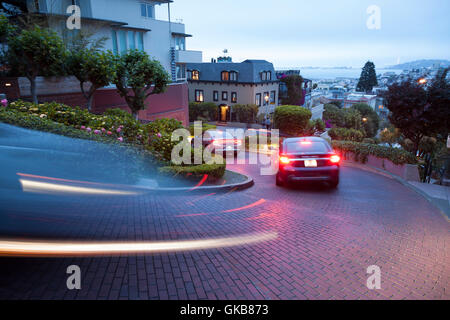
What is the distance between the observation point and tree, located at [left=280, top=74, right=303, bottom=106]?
49.4 m

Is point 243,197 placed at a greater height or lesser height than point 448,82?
lesser

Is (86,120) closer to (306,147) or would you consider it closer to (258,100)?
(306,147)

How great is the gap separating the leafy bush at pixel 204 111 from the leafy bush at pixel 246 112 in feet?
10.8

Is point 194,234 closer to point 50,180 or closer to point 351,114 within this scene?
point 50,180

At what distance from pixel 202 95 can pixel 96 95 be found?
28.9m

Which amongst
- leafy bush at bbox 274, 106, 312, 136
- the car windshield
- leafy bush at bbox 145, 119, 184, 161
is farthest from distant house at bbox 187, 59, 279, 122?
the car windshield

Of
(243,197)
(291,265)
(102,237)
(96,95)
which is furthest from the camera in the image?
(96,95)

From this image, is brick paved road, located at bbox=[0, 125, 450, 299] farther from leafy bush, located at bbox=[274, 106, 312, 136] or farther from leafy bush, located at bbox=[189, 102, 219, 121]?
leafy bush, located at bbox=[189, 102, 219, 121]

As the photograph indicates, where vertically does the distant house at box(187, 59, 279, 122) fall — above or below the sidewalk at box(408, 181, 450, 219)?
above

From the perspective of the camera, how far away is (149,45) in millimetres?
25141

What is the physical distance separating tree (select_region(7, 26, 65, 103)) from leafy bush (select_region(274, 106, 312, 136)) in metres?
25.5
